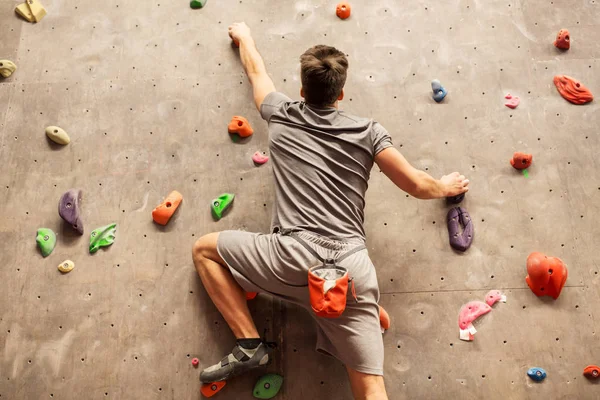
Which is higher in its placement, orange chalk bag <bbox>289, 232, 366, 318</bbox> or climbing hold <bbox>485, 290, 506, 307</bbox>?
orange chalk bag <bbox>289, 232, 366, 318</bbox>

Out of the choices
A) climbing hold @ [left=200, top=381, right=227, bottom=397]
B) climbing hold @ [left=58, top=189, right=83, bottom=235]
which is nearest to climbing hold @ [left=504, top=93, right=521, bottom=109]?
climbing hold @ [left=200, top=381, right=227, bottom=397]

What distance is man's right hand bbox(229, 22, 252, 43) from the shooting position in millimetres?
2473

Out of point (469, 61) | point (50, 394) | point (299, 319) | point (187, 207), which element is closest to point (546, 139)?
point (469, 61)

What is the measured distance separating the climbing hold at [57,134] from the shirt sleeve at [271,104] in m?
0.91

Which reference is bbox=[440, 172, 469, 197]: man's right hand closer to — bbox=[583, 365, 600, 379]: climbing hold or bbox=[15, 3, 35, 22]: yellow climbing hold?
bbox=[583, 365, 600, 379]: climbing hold

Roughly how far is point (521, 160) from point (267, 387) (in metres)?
1.40

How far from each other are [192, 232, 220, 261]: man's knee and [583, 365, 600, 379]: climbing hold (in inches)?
58.3

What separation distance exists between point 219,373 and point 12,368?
82 cm

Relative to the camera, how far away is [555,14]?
105 inches

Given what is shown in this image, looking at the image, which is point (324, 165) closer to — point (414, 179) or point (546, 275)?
point (414, 179)

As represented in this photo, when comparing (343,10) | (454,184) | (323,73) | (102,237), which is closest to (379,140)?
(323,73)

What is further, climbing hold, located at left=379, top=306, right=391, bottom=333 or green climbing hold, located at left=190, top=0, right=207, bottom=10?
green climbing hold, located at left=190, top=0, right=207, bottom=10

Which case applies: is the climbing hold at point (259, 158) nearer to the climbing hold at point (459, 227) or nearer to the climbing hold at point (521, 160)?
the climbing hold at point (459, 227)

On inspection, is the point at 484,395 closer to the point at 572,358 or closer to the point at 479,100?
the point at 572,358
